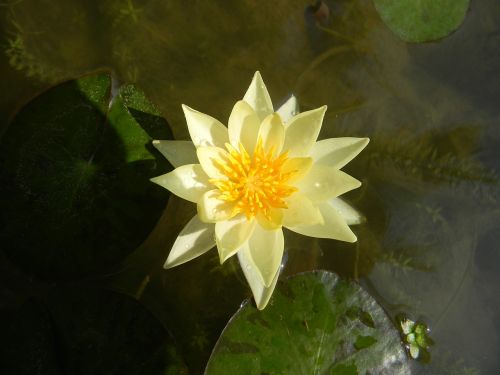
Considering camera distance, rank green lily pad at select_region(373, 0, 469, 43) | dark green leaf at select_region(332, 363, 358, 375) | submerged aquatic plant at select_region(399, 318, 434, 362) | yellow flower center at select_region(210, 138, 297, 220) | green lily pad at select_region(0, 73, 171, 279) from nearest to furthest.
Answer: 1. yellow flower center at select_region(210, 138, 297, 220)
2. dark green leaf at select_region(332, 363, 358, 375)
3. green lily pad at select_region(0, 73, 171, 279)
4. submerged aquatic plant at select_region(399, 318, 434, 362)
5. green lily pad at select_region(373, 0, 469, 43)

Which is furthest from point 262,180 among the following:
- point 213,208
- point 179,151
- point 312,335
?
point 312,335

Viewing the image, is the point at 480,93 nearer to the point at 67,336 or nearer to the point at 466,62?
the point at 466,62

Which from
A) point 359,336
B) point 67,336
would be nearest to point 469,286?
point 359,336

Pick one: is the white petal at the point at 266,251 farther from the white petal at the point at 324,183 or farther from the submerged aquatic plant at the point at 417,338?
the submerged aquatic plant at the point at 417,338

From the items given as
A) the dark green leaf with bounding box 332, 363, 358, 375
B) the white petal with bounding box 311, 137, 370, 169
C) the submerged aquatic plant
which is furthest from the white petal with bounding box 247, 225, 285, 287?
the submerged aquatic plant

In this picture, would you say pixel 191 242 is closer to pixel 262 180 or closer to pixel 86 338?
pixel 262 180

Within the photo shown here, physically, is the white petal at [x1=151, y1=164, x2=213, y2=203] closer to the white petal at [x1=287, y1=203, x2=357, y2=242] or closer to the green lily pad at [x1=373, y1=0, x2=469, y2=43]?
the white petal at [x1=287, y1=203, x2=357, y2=242]

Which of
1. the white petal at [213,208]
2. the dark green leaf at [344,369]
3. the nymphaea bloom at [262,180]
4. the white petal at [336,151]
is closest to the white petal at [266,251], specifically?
the nymphaea bloom at [262,180]
